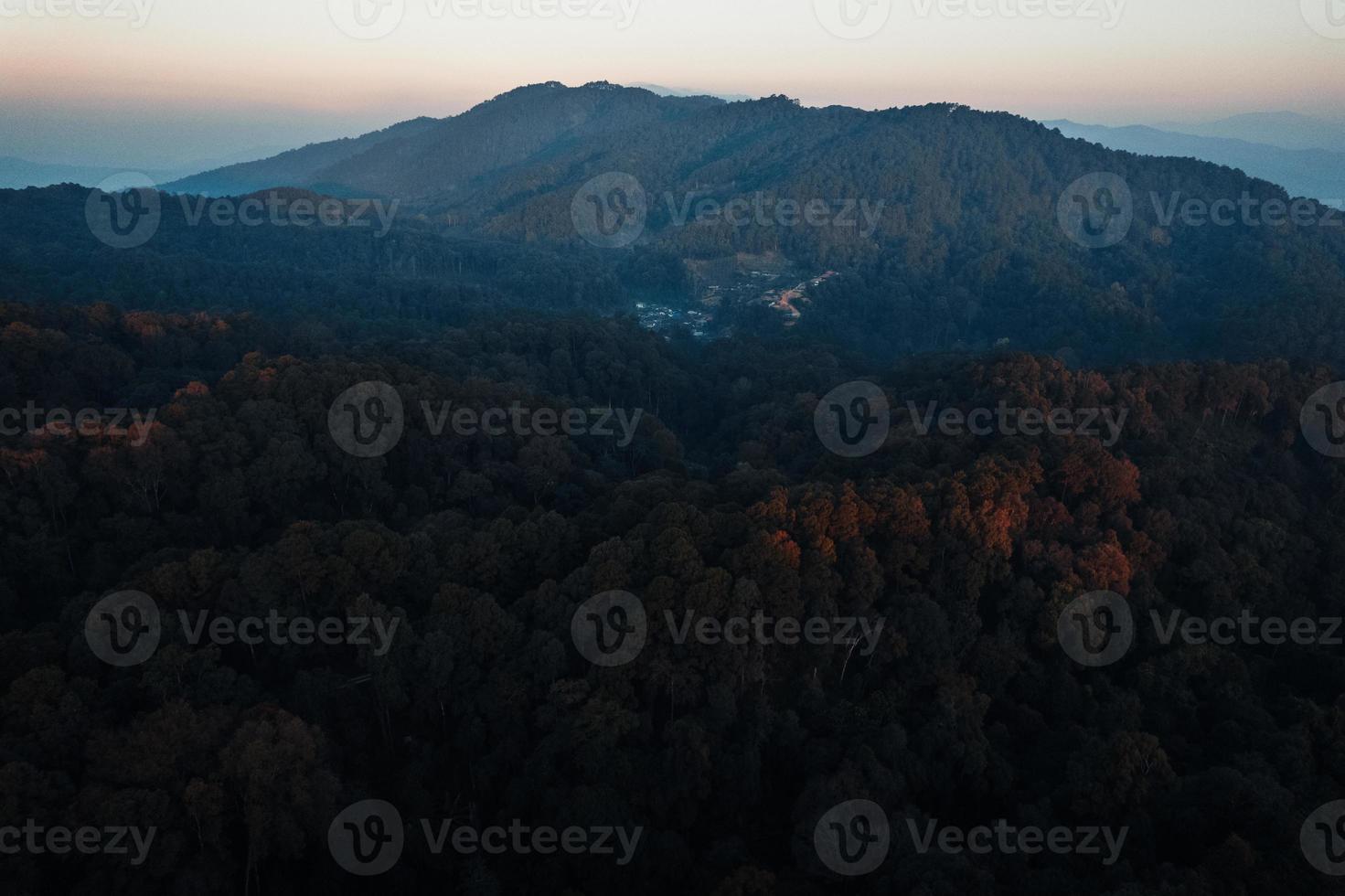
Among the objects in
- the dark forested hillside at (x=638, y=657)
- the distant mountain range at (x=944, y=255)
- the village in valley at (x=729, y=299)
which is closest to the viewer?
the dark forested hillside at (x=638, y=657)

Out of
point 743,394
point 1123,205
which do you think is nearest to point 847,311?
point 743,394

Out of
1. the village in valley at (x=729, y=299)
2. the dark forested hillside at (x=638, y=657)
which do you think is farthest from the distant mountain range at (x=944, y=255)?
the dark forested hillside at (x=638, y=657)

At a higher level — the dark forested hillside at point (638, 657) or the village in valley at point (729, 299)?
the village in valley at point (729, 299)

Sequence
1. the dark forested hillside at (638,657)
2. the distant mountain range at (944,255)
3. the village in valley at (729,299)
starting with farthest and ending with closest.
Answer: the village in valley at (729,299) → the distant mountain range at (944,255) → the dark forested hillside at (638,657)

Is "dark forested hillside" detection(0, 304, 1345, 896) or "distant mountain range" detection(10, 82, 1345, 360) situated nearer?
"dark forested hillside" detection(0, 304, 1345, 896)

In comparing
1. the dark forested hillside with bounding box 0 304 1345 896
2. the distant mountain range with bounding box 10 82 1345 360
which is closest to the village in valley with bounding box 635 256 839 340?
the distant mountain range with bounding box 10 82 1345 360

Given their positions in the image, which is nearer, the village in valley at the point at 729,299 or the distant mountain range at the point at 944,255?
the distant mountain range at the point at 944,255

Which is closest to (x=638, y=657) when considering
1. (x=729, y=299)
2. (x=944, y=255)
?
(x=729, y=299)

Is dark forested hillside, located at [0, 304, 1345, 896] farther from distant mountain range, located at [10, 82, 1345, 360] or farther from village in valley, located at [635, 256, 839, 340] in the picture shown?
village in valley, located at [635, 256, 839, 340]

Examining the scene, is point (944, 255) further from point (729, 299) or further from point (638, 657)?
point (638, 657)

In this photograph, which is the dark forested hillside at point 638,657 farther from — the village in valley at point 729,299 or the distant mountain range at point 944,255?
the village in valley at point 729,299
